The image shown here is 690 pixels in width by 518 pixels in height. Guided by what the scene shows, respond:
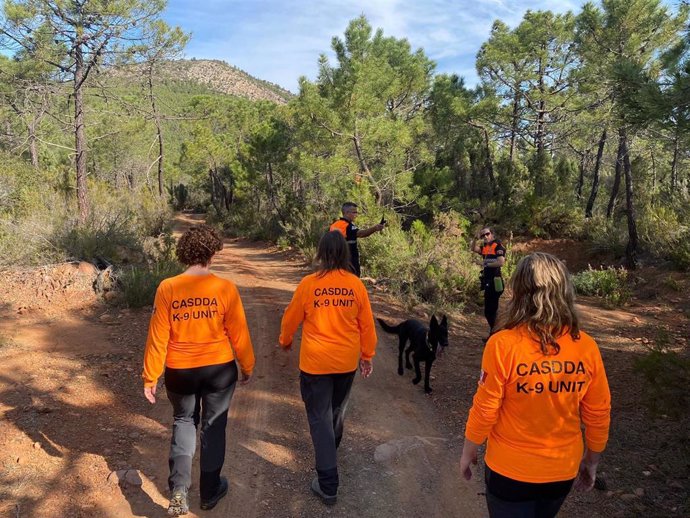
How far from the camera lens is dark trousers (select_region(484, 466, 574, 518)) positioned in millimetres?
1807

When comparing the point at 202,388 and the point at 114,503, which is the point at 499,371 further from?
the point at 114,503

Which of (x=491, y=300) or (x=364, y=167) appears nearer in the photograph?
(x=491, y=300)

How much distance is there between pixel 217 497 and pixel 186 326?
1.20 meters

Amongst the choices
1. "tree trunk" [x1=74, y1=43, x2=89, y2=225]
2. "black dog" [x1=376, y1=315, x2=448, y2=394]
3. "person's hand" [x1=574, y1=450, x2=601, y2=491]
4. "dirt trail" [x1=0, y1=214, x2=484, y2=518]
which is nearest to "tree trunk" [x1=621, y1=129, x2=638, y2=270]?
"dirt trail" [x1=0, y1=214, x2=484, y2=518]

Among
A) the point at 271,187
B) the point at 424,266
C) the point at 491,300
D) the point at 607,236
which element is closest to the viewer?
the point at 491,300

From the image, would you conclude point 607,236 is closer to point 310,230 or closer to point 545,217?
point 545,217

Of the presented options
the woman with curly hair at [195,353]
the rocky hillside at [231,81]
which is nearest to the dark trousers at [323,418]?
the woman with curly hair at [195,353]

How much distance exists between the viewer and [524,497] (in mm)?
1812

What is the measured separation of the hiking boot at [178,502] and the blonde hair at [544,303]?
2185mm

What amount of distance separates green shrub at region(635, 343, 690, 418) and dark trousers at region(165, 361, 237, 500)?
11.5 ft

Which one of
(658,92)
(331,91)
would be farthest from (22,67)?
(658,92)

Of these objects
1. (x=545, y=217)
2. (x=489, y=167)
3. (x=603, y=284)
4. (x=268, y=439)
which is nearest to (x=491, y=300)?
Result: (x=268, y=439)

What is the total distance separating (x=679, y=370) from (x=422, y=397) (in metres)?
2.29

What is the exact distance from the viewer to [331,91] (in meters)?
12.5
